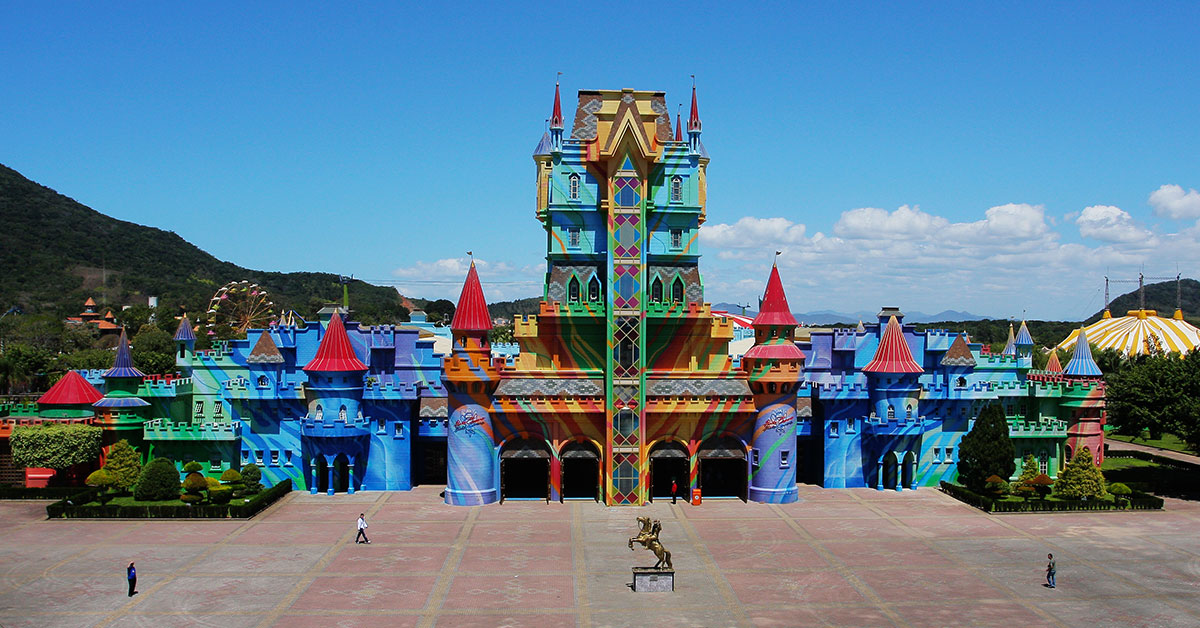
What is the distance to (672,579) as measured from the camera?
38.2 meters

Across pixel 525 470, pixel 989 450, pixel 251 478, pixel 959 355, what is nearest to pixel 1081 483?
pixel 989 450

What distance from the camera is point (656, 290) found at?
57750 mm

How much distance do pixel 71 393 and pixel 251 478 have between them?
14.3 metres

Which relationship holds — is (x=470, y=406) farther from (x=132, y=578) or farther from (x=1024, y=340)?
(x=1024, y=340)

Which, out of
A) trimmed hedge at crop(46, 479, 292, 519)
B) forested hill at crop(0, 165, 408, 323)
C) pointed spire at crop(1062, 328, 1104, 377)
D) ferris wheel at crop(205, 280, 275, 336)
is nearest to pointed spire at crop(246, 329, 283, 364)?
trimmed hedge at crop(46, 479, 292, 519)

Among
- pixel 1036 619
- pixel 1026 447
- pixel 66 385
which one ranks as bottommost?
pixel 1036 619

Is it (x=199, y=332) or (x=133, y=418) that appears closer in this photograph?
(x=133, y=418)

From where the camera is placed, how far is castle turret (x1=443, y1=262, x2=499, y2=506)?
5388cm

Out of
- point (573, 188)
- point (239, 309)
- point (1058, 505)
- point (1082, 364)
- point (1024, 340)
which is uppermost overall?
point (573, 188)

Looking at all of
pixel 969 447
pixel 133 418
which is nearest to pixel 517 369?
pixel 133 418

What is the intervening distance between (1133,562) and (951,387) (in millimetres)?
18589

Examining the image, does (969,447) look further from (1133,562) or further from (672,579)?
(672,579)

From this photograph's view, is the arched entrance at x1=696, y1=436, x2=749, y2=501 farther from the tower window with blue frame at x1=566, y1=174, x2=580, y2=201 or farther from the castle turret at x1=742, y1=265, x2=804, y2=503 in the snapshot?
the tower window with blue frame at x1=566, y1=174, x2=580, y2=201

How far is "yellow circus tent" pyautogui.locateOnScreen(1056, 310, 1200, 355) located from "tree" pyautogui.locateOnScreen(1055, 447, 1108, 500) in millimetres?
71205
